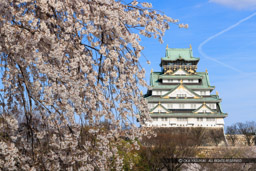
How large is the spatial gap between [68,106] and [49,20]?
1091mm

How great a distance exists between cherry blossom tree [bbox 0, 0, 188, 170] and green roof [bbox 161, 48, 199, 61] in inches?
2138

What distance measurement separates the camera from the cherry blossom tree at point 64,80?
3.95 m

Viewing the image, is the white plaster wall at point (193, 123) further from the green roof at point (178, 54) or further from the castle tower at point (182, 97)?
the green roof at point (178, 54)

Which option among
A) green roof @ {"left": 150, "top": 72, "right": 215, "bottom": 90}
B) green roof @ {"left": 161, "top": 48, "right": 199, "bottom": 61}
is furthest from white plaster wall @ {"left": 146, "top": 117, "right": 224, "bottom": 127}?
green roof @ {"left": 161, "top": 48, "right": 199, "bottom": 61}

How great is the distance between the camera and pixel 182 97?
53.8 metres

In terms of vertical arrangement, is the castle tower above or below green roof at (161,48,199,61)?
below

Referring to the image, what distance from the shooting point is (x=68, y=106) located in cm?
413

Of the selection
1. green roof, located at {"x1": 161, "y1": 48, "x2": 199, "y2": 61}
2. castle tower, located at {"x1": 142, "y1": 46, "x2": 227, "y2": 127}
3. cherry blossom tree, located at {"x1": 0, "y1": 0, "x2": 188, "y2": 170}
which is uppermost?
green roof, located at {"x1": 161, "y1": 48, "x2": 199, "y2": 61}

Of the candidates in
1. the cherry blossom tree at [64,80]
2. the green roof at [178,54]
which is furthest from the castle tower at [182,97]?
the cherry blossom tree at [64,80]

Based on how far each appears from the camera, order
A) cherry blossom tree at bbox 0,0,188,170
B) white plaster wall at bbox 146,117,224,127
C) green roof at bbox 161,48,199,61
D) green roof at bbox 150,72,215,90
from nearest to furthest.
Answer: cherry blossom tree at bbox 0,0,188,170 → white plaster wall at bbox 146,117,224,127 → green roof at bbox 150,72,215,90 → green roof at bbox 161,48,199,61

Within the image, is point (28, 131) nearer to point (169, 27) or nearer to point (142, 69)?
point (142, 69)

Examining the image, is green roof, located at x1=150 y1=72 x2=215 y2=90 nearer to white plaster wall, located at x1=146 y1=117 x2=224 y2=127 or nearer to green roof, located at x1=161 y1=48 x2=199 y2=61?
green roof, located at x1=161 y1=48 x2=199 y2=61

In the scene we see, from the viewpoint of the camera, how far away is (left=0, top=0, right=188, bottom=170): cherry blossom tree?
395 cm

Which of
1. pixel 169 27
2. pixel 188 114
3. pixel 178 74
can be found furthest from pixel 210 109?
pixel 169 27
